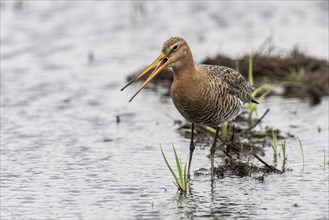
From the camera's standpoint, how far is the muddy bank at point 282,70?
14211 mm

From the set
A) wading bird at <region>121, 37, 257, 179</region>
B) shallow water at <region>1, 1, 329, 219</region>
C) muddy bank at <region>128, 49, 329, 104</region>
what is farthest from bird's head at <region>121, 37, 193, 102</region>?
muddy bank at <region>128, 49, 329, 104</region>

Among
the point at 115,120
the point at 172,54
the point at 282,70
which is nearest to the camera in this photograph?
Result: the point at 172,54

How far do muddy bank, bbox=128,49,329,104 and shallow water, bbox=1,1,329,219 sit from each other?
2.08 ft

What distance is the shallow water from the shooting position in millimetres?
8906

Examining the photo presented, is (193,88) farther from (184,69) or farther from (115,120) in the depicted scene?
(115,120)

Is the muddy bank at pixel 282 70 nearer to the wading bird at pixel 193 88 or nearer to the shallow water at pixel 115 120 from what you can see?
the shallow water at pixel 115 120

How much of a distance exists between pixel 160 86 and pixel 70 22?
5160mm

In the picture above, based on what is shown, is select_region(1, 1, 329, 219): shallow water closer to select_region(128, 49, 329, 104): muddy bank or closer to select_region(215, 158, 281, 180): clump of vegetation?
select_region(215, 158, 281, 180): clump of vegetation

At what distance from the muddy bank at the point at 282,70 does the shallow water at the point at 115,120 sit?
0.63 metres

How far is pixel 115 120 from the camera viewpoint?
1261cm

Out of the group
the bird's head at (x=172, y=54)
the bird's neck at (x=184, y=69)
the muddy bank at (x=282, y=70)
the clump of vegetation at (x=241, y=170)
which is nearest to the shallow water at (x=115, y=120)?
the clump of vegetation at (x=241, y=170)

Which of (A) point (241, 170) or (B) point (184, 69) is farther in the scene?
(A) point (241, 170)

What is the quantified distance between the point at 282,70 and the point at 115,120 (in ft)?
11.7

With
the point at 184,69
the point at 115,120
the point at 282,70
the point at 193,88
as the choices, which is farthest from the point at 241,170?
the point at 282,70
